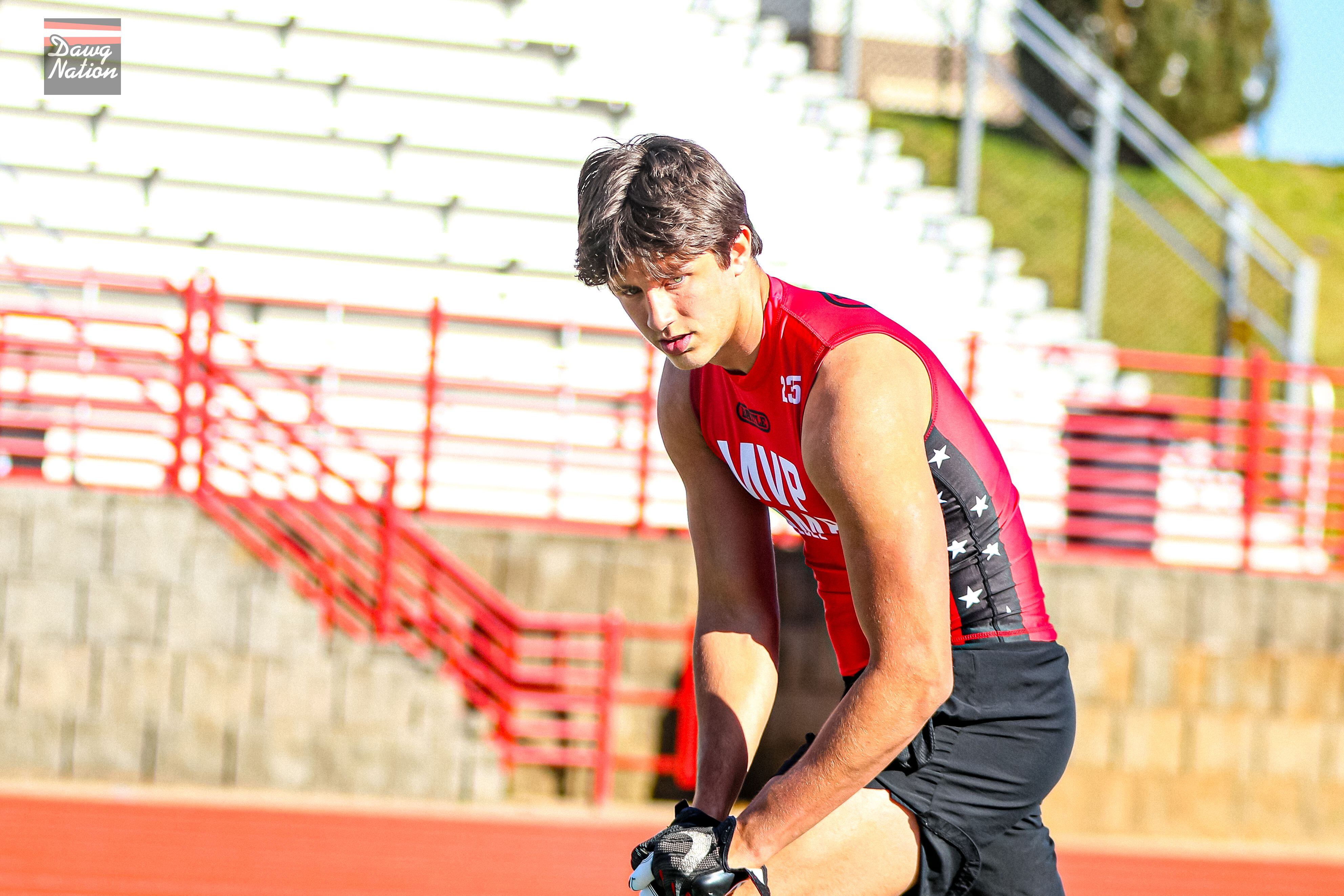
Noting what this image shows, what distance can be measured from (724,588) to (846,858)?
58cm

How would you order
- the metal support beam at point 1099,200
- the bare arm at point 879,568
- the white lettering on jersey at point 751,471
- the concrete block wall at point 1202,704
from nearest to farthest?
the bare arm at point 879,568, the white lettering on jersey at point 751,471, the concrete block wall at point 1202,704, the metal support beam at point 1099,200

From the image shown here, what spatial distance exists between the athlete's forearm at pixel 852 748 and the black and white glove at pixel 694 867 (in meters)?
0.04

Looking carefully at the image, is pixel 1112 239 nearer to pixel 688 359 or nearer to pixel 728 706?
pixel 728 706

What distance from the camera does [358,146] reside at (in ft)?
29.6

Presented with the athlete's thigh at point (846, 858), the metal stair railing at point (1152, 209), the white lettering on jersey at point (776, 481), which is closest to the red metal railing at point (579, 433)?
the metal stair railing at point (1152, 209)

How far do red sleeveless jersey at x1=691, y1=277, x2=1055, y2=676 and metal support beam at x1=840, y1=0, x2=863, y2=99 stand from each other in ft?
31.2

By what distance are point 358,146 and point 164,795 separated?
4.62 metres

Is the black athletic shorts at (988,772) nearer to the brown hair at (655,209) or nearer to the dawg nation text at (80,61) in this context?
the brown hair at (655,209)

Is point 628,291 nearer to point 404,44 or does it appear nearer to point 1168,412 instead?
point 1168,412

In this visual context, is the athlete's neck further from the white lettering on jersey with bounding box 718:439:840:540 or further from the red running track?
the red running track

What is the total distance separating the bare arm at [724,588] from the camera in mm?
2242

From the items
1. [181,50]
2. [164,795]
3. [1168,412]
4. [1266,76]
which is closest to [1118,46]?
[1266,76]

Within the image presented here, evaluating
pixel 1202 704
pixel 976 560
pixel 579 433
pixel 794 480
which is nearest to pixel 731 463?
A: pixel 794 480

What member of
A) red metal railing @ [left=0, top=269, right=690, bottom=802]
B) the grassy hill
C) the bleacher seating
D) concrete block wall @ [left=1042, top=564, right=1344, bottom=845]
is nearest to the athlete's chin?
red metal railing @ [left=0, top=269, right=690, bottom=802]
